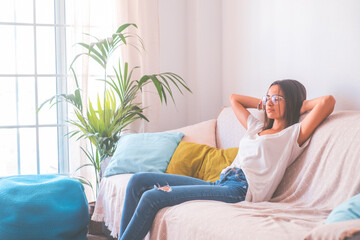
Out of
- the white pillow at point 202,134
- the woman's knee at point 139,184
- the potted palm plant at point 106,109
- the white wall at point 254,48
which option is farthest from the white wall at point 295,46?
the woman's knee at point 139,184

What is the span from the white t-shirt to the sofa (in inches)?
2.3

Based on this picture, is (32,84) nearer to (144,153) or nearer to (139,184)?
(144,153)

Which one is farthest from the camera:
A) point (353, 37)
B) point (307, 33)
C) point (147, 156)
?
point (147, 156)

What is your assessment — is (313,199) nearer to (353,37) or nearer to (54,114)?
(353,37)

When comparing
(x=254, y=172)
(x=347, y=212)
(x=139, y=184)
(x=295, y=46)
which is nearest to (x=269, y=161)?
(x=254, y=172)

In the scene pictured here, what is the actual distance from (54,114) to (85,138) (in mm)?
433

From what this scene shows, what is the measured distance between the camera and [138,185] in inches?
91.0

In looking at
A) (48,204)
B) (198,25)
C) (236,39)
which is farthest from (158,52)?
(48,204)

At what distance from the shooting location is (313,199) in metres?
2.05

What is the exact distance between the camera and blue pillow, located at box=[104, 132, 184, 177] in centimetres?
294

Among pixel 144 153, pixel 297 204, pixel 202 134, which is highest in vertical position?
pixel 202 134

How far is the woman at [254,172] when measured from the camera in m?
2.11

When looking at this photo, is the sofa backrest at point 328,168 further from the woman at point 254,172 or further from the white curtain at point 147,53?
the white curtain at point 147,53

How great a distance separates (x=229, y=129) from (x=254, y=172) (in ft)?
2.50
